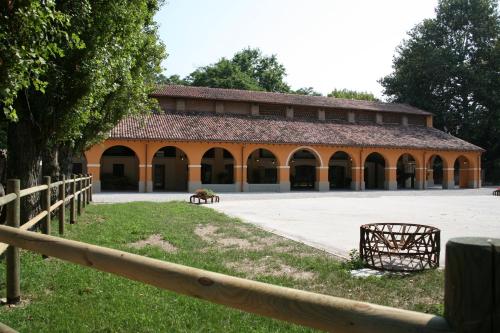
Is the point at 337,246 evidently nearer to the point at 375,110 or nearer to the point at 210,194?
the point at 210,194

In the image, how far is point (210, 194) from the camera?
2075 centimetres

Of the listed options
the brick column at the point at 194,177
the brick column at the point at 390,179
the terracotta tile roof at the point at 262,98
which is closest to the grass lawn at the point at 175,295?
the brick column at the point at 194,177

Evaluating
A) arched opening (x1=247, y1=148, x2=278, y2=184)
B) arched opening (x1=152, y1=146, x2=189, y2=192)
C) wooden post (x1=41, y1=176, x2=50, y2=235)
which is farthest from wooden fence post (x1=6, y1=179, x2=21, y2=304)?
arched opening (x1=247, y1=148, x2=278, y2=184)

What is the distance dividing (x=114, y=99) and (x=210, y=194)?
826cm

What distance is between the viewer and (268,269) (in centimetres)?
679

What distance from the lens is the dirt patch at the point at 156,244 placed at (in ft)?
27.3

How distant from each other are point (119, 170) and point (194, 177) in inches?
281

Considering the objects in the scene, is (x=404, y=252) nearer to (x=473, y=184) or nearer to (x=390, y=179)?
(x=390, y=179)

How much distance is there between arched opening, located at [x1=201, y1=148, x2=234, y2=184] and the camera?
35.0m

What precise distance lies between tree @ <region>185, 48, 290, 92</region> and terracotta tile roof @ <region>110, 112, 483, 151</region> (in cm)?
1735

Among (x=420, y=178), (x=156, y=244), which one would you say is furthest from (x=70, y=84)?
(x=420, y=178)

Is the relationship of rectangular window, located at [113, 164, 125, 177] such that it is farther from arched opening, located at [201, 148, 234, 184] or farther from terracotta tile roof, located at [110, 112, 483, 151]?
arched opening, located at [201, 148, 234, 184]

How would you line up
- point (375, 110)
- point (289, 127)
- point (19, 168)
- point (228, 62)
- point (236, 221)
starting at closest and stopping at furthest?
point (19, 168)
point (236, 221)
point (289, 127)
point (375, 110)
point (228, 62)

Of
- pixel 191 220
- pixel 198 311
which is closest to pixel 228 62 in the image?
pixel 191 220
